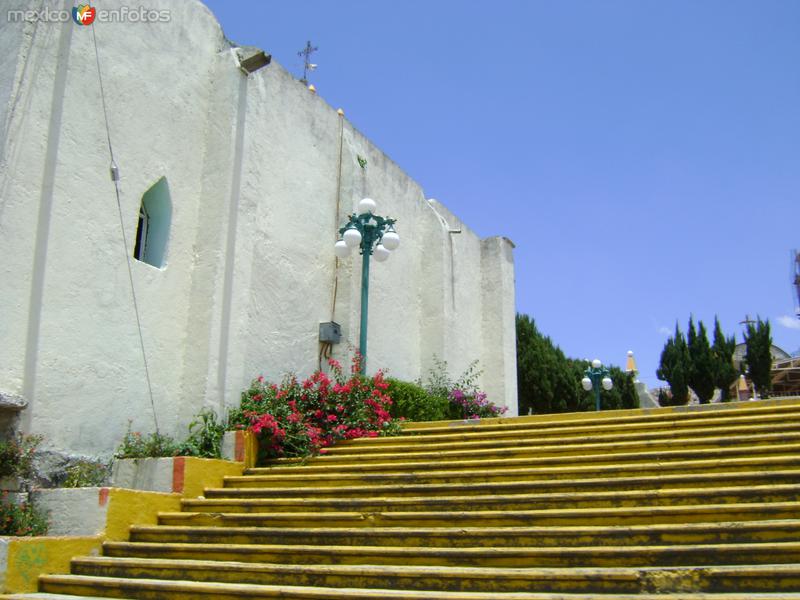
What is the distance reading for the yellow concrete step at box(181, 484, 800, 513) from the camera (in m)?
5.40

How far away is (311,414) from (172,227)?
9.34 ft

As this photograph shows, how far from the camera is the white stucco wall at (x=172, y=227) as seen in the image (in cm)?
733

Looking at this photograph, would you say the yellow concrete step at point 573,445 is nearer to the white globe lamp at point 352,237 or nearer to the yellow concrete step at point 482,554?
the yellow concrete step at point 482,554

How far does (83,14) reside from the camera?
813cm

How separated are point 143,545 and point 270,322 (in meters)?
4.56

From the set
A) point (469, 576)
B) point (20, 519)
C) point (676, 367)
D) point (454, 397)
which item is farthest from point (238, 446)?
point (676, 367)

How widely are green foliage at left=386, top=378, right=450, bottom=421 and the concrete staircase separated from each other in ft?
8.04

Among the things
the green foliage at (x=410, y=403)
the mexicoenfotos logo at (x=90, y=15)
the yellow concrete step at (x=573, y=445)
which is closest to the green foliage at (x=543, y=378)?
the green foliage at (x=410, y=403)

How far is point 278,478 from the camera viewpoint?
7535 millimetres

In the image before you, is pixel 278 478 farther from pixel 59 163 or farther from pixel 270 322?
pixel 59 163

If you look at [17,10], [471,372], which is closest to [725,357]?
[471,372]

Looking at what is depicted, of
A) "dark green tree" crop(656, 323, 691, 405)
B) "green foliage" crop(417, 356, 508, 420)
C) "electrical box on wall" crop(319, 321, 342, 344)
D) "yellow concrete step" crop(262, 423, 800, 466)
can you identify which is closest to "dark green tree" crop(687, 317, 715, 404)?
"dark green tree" crop(656, 323, 691, 405)

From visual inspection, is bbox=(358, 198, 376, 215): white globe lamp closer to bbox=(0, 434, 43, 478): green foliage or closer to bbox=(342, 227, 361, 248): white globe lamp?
bbox=(342, 227, 361, 248): white globe lamp

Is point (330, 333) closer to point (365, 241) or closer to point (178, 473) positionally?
point (365, 241)
